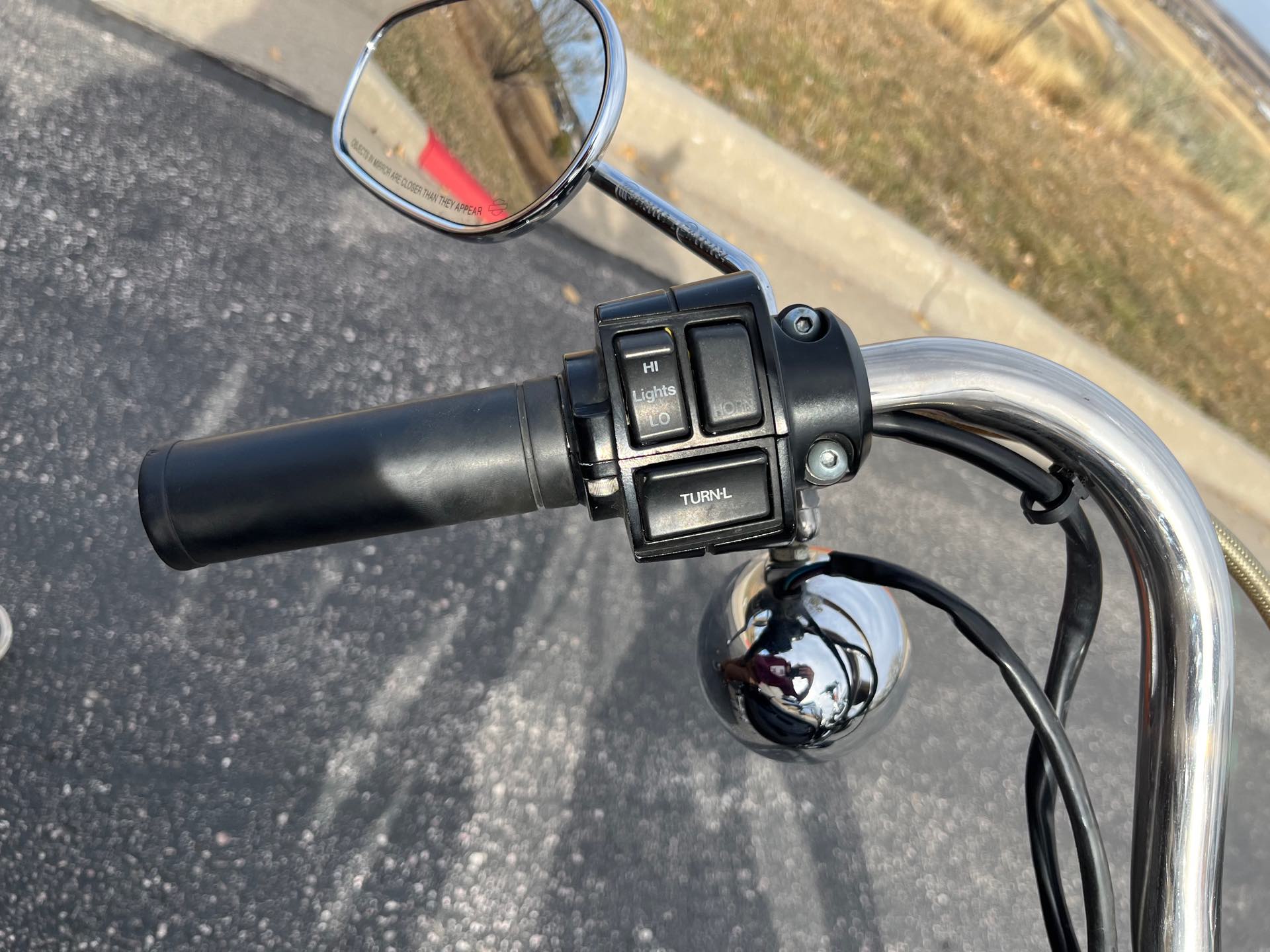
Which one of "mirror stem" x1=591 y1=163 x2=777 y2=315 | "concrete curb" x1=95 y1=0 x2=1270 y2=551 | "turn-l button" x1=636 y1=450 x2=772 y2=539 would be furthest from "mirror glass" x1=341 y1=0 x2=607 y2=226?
"concrete curb" x1=95 y1=0 x2=1270 y2=551

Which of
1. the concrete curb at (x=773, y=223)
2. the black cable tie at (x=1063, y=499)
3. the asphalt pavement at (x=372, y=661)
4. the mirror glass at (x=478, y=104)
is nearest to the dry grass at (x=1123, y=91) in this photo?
the concrete curb at (x=773, y=223)

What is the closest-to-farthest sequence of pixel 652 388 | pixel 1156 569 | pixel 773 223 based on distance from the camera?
pixel 652 388 → pixel 1156 569 → pixel 773 223

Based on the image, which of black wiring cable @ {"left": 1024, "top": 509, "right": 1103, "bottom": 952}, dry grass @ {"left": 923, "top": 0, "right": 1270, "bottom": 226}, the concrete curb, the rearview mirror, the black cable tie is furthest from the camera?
dry grass @ {"left": 923, "top": 0, "right": 1270, "bottom": 226}

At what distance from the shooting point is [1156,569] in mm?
801

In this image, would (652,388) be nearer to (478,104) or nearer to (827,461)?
(827,461)

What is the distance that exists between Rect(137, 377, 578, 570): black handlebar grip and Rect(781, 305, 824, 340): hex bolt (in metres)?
0.19

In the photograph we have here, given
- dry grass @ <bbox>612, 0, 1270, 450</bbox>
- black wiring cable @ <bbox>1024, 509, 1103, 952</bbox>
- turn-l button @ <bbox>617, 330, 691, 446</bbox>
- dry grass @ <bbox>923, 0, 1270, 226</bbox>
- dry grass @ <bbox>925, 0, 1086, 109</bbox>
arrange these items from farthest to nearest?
dry grass @ <bbox>923, 0, 1270, 226</bbox> → dry grass @ <bbox>925, 0, 1086, 109</bbox> → dry grass @ <bbox>612, 0, 1270, 450</bbox> → black wiring cable @ <bbox>1024, 509, 1103, 952</bbox> → turn-l button @ <bbox>617, 330, 691, 446</bbox>

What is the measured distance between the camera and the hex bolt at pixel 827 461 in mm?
688

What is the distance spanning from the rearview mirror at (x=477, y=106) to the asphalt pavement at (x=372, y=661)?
60.3 inches

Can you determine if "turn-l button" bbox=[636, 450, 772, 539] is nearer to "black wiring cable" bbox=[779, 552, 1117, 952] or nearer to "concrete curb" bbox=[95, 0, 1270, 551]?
"black wiring cable" bbox=[779, 552, 1117, 952]

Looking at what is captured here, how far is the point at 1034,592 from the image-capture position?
3.06m

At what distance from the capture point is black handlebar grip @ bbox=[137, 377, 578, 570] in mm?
712

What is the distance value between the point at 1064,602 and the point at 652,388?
591 mm

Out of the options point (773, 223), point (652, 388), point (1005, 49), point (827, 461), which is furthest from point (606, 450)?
point (1005, 49)
